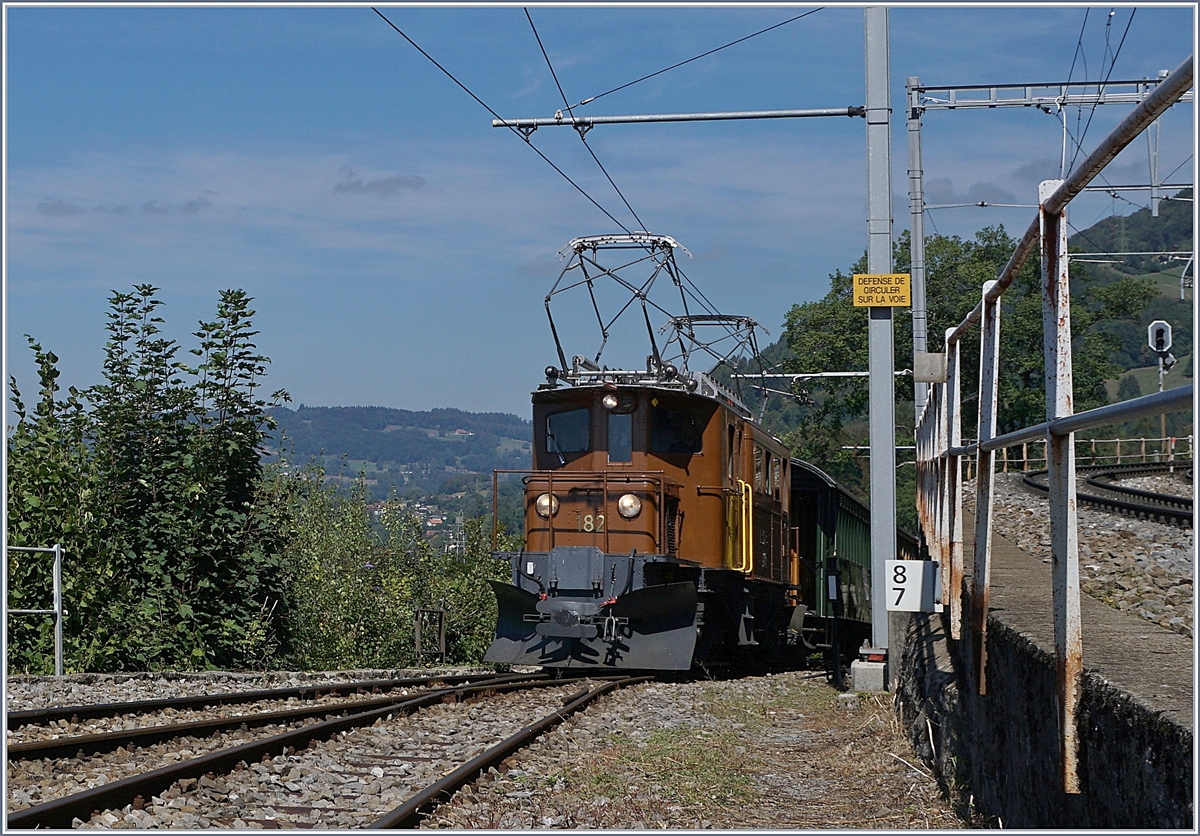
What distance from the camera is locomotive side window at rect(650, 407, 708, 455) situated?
1519 cm

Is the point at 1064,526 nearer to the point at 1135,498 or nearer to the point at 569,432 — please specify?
the point at 569,432

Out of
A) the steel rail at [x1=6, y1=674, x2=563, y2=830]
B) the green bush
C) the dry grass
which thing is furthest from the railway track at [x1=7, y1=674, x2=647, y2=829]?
the green bush

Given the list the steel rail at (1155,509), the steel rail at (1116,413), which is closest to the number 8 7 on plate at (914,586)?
the steel rail at (1116,413)

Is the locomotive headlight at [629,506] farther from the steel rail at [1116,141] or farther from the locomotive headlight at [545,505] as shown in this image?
the steel rail at [1116,141]

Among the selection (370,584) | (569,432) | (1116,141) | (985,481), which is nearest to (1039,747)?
(985,481)

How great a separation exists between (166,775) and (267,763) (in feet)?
3.38

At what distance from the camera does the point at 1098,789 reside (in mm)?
3498

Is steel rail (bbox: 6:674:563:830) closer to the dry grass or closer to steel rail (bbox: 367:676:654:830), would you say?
steel rail (bbox: 367:676:654:830)

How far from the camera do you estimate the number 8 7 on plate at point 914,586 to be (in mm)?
9070

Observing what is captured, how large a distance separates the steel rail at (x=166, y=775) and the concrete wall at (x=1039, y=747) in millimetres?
4167

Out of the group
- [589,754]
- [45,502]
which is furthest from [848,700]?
[45,502]

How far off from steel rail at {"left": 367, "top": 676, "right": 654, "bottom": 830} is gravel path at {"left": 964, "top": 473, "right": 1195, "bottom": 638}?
3704 mm

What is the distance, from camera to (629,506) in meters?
14.8

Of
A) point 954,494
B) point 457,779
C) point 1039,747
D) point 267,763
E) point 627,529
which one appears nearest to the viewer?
point 1039,747
